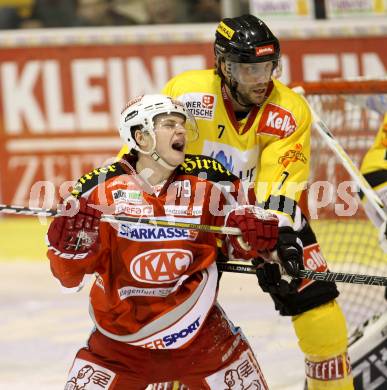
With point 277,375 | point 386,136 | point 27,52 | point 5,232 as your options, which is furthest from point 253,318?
point 27,52

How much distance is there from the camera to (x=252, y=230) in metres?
3.54

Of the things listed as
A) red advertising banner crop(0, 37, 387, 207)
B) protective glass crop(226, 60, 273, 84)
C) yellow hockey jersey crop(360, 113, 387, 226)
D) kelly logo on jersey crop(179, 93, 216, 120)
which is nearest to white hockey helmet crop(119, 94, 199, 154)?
protective glass crop(226, 60, 273, 84)

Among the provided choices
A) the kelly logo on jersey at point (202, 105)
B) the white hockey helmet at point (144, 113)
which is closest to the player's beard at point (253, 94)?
the kelly logo on jersey at point (202, 105)

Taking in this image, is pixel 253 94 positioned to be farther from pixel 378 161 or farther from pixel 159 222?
pixel 378 161

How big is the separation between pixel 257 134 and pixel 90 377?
1.09 meters

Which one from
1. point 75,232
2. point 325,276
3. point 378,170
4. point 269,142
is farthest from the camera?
point 378,170

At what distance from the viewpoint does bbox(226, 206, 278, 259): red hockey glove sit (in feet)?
11.6

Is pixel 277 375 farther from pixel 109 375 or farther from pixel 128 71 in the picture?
pixel 128 71

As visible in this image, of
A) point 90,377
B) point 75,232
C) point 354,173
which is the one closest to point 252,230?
point 75,232

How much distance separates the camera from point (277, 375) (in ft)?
16.6

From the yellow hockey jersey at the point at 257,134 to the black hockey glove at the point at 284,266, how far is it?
297 mm

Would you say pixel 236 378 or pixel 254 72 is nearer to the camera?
pixel 236 378

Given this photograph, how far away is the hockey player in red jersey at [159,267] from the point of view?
357 cm

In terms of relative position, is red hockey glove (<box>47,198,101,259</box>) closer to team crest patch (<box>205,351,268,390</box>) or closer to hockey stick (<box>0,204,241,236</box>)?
hockey stick (<box>0,204,241,236</box>)
